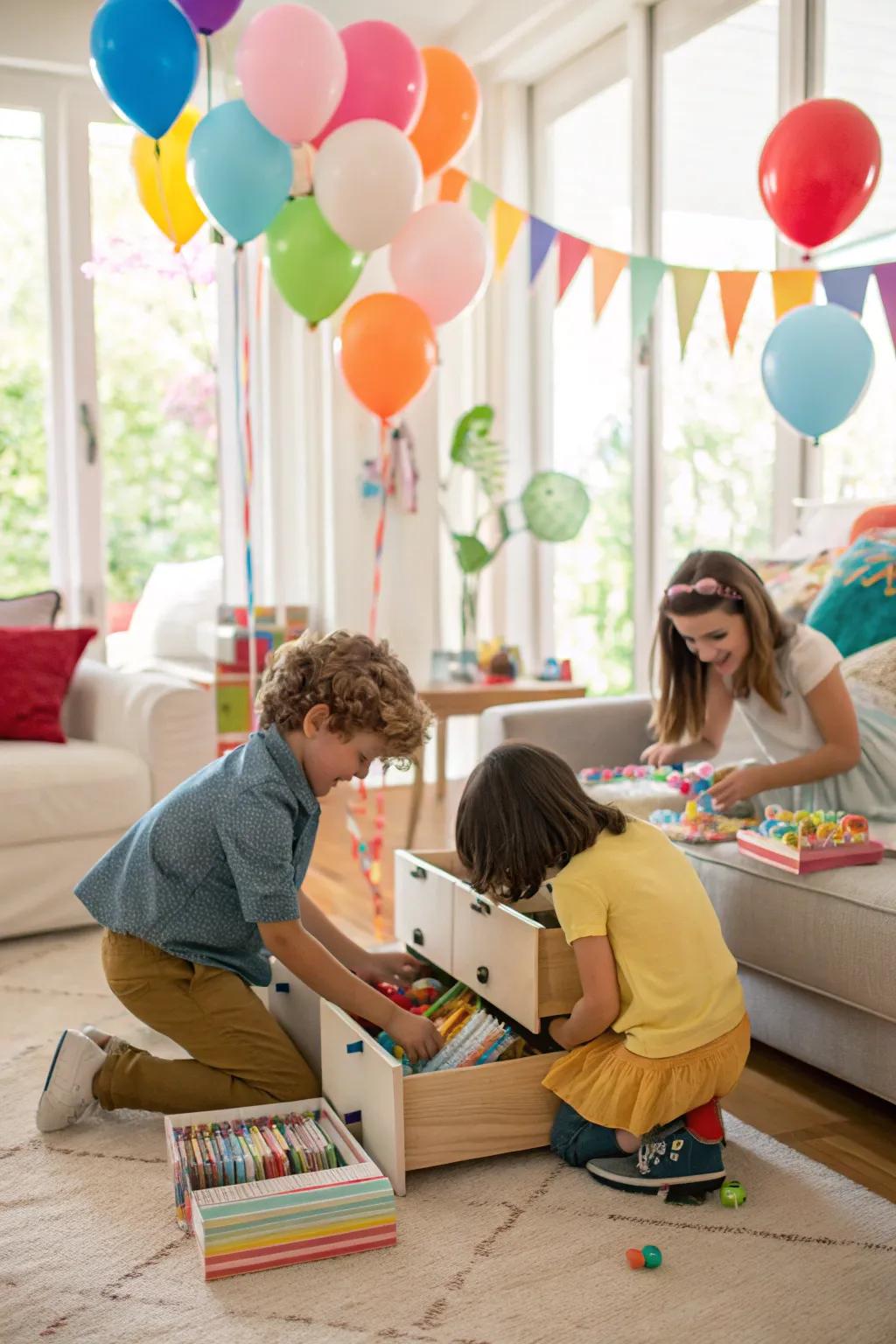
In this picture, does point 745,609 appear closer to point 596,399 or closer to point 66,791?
point 66,791

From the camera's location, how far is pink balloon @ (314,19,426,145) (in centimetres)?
261

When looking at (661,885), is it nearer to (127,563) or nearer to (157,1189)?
(157,1189)

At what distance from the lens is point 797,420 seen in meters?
2.68

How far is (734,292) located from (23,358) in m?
2.45

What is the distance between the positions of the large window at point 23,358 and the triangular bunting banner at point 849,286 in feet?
8.65

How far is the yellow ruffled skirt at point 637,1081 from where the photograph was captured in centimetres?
155

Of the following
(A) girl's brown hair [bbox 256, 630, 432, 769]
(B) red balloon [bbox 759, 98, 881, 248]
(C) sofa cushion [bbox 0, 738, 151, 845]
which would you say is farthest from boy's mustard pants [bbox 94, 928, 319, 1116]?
(B) red balloon [bbox 759, 98, 881, 248]

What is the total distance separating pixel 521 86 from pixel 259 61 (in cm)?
240

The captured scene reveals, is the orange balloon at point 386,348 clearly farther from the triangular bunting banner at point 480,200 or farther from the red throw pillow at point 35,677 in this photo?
the red throw pillow at point 35,677

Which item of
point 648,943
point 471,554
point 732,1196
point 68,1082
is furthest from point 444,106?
point 732,1196

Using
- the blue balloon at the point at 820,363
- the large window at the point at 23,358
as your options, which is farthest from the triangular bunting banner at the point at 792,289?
the large window at the point at 23,358

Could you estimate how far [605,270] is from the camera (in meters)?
3.14

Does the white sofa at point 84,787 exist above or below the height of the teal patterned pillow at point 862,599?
below

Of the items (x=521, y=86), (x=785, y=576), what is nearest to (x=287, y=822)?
(x=785, y=576)
